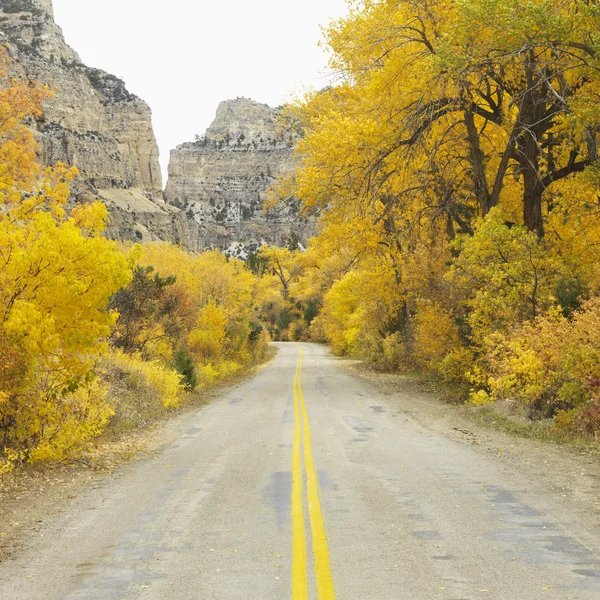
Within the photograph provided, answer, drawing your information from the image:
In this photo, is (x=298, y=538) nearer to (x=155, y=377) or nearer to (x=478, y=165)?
(x=155, y=377)

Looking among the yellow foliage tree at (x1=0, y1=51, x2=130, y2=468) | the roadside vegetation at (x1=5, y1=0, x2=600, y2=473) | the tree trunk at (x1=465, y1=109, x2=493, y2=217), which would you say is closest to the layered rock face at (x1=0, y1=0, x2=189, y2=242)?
the roadside vegetation at (x1=5, y1=0, x2=600, y2=473)

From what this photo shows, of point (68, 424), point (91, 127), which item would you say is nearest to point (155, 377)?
point (68, 424)

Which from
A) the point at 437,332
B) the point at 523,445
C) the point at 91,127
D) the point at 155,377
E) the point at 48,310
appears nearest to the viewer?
the point at 48,310

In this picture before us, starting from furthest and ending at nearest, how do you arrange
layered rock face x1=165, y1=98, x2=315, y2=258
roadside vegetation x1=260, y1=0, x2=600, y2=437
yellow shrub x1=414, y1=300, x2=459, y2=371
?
1. layered rock face x1=165, y1=98, x2=315, y2=258
2. yellow shrub x1=414, y1=300, x2=459, y2=371
3. roadside vegetation x1=260, y1=0, x2=600, y2=437

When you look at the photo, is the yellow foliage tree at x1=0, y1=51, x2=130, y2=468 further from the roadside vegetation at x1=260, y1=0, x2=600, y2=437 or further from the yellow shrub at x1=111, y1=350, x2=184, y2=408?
the roadside vegetation at x1=260, y1=0, x2=600, y2=437

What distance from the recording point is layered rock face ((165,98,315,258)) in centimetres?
15700

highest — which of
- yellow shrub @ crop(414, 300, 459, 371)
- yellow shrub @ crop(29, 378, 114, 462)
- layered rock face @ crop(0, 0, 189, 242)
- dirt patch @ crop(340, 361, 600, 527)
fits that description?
layered rock face @ crop(0, 0, 189, 242)

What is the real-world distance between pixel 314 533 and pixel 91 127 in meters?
102

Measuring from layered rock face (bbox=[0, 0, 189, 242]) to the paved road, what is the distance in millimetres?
72065

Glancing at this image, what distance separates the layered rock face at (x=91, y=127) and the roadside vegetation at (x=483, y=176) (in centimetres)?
6135

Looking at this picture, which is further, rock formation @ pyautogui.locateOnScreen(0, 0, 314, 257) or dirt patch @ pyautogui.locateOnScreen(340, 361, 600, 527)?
rock formation @ pyautogui.locateOnScreen(0, 0, 314, 257)

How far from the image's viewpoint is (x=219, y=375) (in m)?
28.9

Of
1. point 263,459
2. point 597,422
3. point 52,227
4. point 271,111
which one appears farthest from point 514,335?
point 271,111

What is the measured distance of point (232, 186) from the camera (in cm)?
17038
